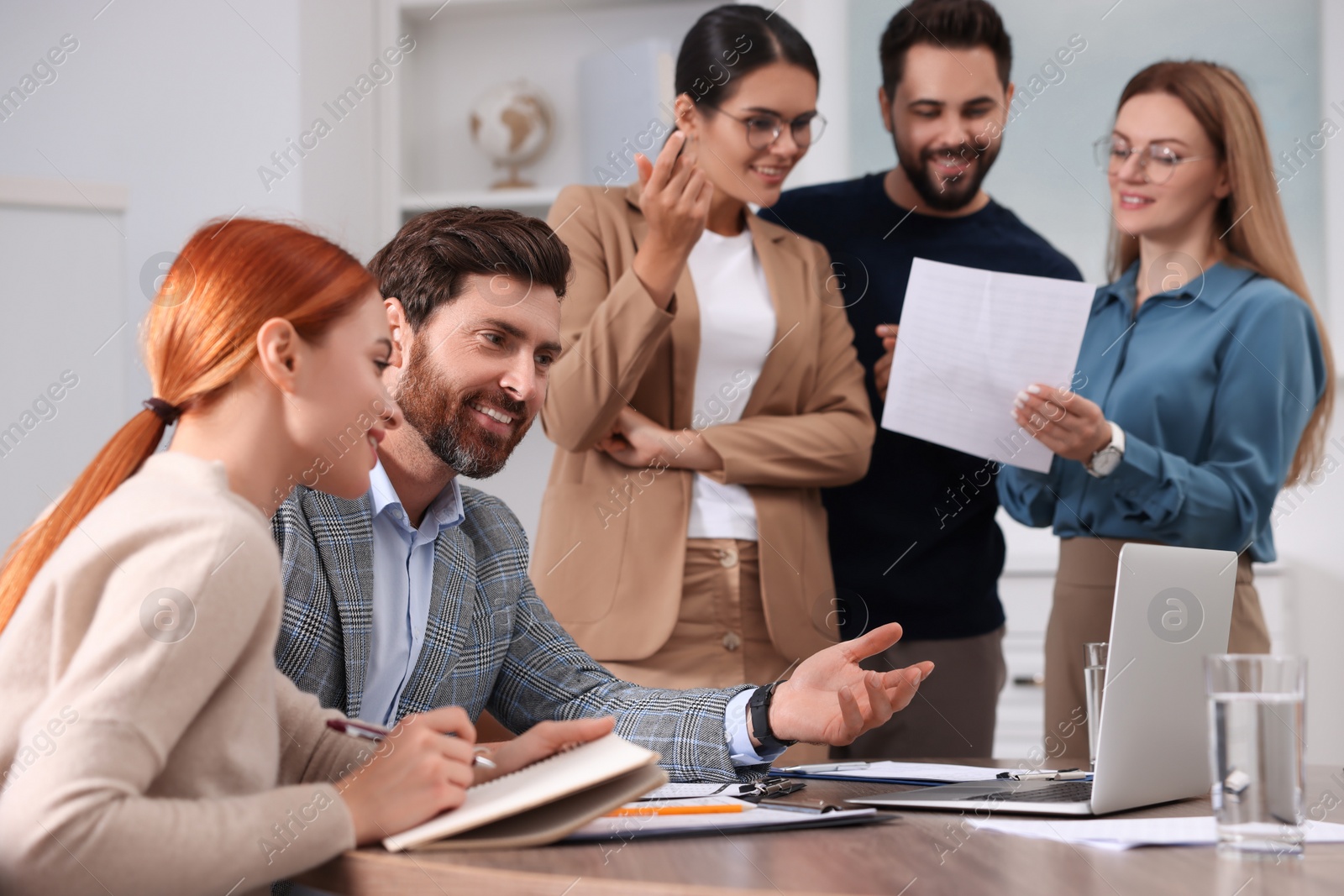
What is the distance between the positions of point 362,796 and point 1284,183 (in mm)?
3071

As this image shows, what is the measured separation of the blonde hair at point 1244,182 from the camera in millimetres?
2031

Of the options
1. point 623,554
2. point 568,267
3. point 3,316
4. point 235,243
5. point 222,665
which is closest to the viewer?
point 222,665

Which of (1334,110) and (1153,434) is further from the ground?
(1334,110)

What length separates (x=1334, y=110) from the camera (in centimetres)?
308

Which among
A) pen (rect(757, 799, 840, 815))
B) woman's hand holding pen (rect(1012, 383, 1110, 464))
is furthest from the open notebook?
woman's hand holding pen (rect(1012, 383, 1110, 464))

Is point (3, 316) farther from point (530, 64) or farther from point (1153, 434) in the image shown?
Answer: point (1153, 434)

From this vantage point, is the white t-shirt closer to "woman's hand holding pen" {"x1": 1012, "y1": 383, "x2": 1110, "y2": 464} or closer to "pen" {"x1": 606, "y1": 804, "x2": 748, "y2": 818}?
"woman's hand holding pen" {"x1": 1012, "y1": 383, "x2": 1110, "y2": 464}

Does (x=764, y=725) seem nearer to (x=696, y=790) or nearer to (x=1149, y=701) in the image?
(x=696, y=790)

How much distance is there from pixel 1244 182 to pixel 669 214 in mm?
991

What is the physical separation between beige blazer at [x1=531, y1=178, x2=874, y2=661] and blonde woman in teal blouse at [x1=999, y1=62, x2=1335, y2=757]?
36cm

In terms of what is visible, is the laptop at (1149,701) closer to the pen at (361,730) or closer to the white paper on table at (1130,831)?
the white paper on table at (1130,831)

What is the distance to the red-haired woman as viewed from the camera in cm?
71

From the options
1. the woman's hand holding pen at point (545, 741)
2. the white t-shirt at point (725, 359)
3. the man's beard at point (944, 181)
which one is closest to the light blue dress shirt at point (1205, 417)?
the man's beard at point (944, 181)

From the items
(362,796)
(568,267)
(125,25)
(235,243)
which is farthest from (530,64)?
(362,796)
